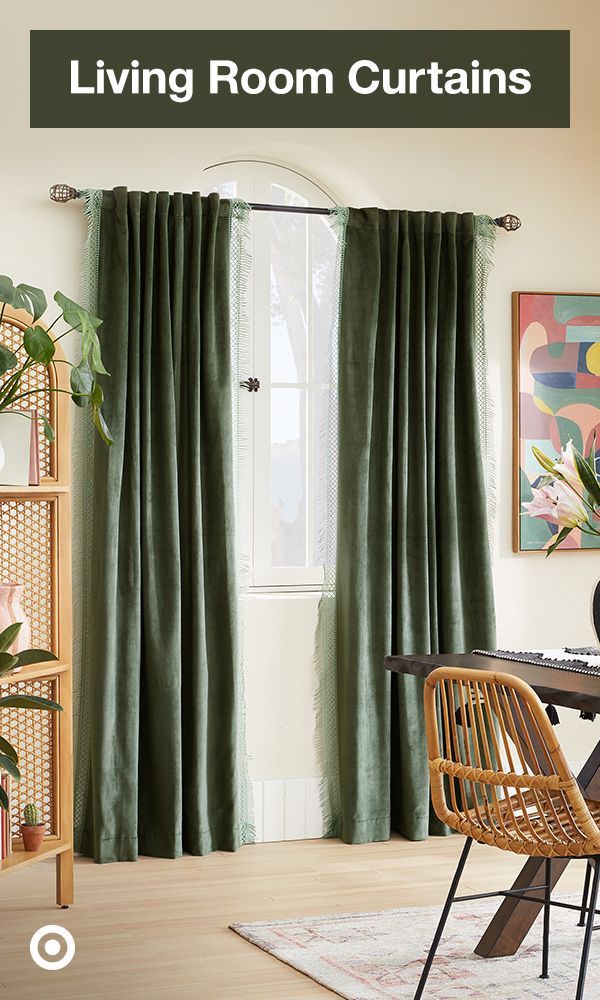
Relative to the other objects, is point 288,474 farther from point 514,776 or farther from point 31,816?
point 514,776

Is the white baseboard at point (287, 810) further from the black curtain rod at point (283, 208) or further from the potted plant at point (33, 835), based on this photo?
the black curtain rod at point (283, 208)

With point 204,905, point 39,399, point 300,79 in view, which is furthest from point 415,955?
point 300,79

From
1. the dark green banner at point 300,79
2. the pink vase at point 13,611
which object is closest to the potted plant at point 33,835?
the pink vase at point 13,611

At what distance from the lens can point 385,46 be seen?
15.4 feet

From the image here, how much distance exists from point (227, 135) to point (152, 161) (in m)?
0.29

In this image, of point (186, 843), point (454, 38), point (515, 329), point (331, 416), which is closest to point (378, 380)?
point (331, 416)

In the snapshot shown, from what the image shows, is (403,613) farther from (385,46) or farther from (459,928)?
(385,46)

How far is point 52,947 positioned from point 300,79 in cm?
294

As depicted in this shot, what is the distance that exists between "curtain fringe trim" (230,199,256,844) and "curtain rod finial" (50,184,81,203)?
0.53 m

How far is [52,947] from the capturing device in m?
3.37

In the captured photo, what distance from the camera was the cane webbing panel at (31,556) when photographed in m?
3.98

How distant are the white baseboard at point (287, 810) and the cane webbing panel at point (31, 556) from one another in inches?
36.3

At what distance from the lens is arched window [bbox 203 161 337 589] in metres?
4.62

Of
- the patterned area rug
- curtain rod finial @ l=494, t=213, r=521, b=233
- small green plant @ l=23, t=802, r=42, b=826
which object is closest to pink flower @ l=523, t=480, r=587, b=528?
the patterned area rug
